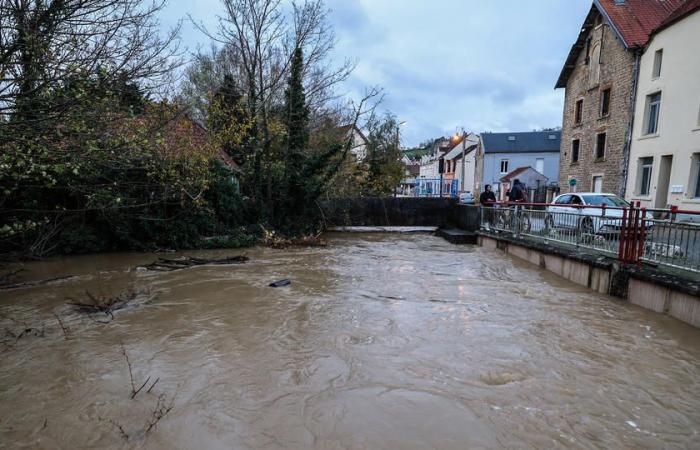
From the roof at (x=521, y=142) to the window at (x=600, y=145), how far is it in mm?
24613

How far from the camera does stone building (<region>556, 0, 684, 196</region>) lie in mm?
21984

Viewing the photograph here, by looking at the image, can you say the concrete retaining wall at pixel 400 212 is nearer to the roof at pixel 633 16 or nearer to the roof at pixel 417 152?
the roof at pixel 633 16

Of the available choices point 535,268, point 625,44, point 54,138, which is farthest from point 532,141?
point 54,138

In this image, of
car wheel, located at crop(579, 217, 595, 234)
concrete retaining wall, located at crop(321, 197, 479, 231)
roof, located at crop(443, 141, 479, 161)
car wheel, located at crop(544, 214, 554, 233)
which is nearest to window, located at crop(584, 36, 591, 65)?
concrete retaining wall, located at crop(321, 197, 479, 231)

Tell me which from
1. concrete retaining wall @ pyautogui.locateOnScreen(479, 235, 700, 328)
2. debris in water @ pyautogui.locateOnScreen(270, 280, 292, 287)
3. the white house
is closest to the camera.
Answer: concrete retaining wall @ pyautogui.locateOnScreen(479, 235, 700, 328)

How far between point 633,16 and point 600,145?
6.99 meters

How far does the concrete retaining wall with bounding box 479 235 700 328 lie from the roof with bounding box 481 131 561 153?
132 feet

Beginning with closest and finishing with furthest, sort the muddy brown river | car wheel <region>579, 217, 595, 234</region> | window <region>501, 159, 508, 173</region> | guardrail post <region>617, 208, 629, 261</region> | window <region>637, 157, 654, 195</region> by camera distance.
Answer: the muddy brown river < guardrail post <region>617, 208, 629, 261</region> < car wheel <region>579, 217, 595, 234</region> < window <region>637, 157, 654, 195</region> < window <region>501, 159, 508, 173</region>

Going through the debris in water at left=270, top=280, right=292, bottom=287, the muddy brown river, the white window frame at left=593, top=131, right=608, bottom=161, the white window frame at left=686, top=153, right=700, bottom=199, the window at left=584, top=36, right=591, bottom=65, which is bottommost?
the muddy brown river

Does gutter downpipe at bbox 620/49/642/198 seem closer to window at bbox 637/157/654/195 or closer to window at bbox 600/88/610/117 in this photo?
window at bbox 637/157/654/195

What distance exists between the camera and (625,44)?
71.3 ft

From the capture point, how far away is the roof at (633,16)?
21.8 metres

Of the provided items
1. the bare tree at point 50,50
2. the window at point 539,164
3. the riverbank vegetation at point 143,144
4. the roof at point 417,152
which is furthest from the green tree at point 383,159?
the roof at point 417,152

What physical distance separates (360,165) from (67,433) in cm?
1969
